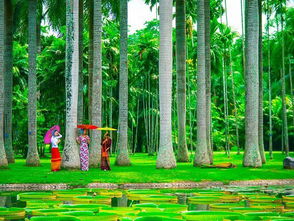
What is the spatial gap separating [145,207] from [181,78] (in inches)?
745

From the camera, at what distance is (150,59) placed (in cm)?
4847

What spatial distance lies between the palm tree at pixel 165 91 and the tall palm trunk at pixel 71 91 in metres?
3.64

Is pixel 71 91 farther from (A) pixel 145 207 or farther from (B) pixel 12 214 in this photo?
(B) pixel 12 214

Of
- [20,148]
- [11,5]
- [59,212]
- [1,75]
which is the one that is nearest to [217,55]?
[20,148]

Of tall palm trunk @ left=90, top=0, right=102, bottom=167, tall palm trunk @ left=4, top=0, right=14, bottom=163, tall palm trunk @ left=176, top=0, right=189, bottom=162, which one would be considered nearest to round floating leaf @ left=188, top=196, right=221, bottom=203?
tall palm trunk @ left=90, top=0, right=102, bottom=167

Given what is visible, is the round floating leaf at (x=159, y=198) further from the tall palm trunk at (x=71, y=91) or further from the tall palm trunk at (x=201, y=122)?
the tall palm trunk at (x=201, y=122)

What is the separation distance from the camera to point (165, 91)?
20516 mm

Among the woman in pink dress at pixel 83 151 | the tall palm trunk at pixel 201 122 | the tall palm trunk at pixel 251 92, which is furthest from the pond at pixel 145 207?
the tall palm trunk at pixel 201 122

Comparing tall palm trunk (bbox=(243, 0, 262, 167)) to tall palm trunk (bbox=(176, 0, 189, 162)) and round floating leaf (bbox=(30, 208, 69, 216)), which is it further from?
round floating leaf (bbox=(30, 208, 69, 216))

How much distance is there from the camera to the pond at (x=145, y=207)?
23.9 ft

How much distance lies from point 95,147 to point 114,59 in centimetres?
2562

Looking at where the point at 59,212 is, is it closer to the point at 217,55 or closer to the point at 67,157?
the point at 67,157

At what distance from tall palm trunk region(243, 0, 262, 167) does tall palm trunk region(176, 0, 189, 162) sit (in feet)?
18.4

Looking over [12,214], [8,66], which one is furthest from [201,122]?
[12,214]
